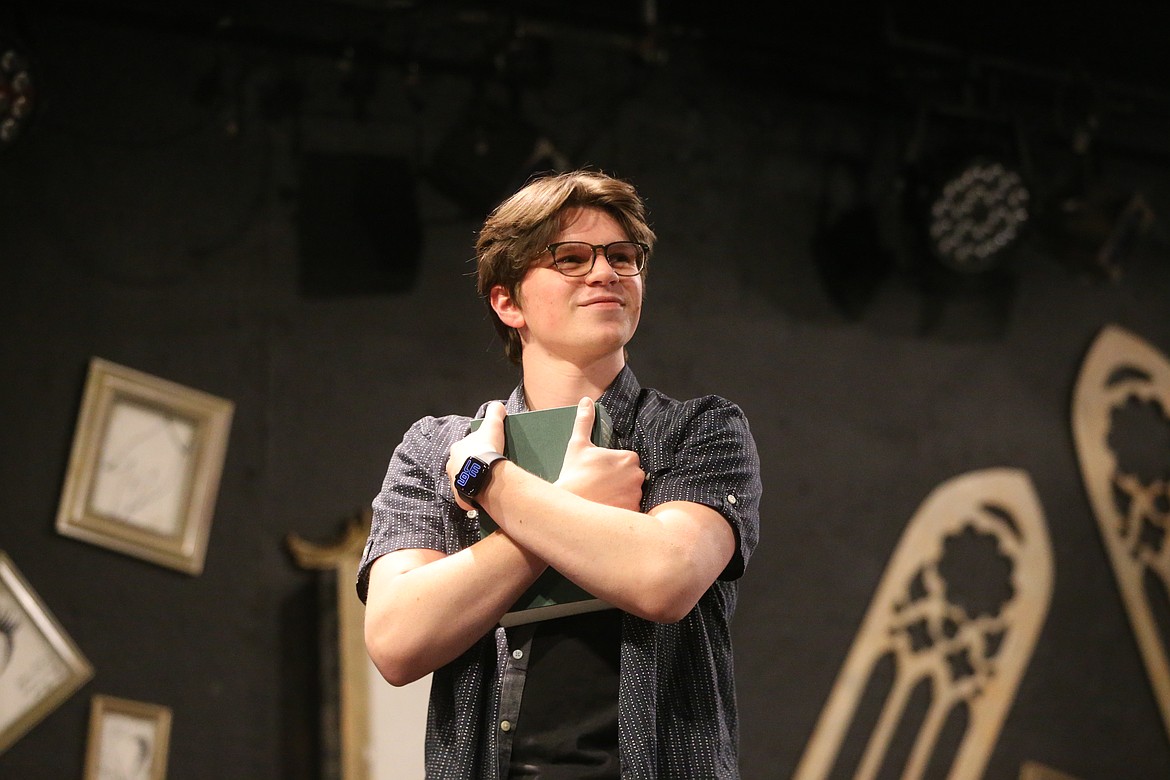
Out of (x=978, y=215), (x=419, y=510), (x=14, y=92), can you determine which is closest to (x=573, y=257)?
(x=419, y=510)

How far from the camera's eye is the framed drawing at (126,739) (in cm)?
301

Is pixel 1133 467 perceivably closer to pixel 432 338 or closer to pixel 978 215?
pixel 978 215

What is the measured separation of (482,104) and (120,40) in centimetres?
94

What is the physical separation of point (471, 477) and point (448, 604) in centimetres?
14

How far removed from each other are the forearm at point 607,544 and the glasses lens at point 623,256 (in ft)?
1.07

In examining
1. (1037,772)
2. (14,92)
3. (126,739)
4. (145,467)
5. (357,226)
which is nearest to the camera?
(14,92)

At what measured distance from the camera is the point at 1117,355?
4.66m

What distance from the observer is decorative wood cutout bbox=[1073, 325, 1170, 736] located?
14.8ft

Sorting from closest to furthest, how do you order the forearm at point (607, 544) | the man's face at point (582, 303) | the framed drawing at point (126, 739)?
the forearm at point (607, 544) < the man's face at point (582, 303) < the framed drawing at point (126, 739)

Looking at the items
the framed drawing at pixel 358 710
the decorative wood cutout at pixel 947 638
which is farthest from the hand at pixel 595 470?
the decorative wood cutout at pixel 947 638

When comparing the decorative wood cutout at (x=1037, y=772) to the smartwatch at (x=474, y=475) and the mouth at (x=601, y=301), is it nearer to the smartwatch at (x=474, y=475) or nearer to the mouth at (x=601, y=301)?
the mouth at (x=601, y=301)

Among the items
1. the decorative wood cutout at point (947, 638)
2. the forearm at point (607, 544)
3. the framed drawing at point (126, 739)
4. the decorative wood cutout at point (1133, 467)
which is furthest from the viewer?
the decorative wood cutout at point (1133, 467)

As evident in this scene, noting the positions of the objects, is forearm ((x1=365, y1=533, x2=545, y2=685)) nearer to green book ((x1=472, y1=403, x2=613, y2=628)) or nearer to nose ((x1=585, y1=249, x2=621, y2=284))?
green book ((x1=472, y1=403, x2=613, y2=628))

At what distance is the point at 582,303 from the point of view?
5.29 ft
